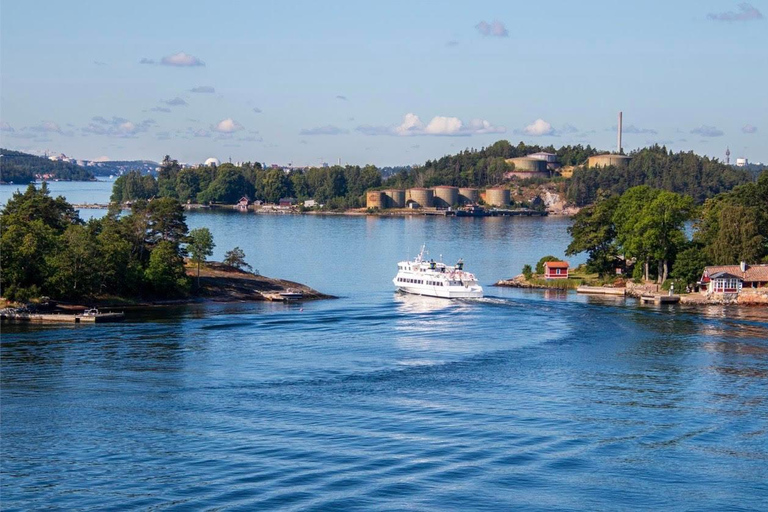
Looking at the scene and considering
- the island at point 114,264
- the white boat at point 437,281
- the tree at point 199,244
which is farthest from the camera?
the tree at point 199,244

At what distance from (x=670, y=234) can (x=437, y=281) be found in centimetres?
1869

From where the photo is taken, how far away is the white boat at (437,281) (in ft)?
231

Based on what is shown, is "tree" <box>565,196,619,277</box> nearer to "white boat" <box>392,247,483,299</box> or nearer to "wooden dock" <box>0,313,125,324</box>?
"white boat" <box>392,247,483,299</box>

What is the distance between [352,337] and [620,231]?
35.6m

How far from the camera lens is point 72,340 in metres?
49.5

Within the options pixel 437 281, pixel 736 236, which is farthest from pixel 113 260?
pixel 736 236

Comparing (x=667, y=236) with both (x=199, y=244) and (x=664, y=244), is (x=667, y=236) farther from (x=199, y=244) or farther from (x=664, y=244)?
(x=199, y=244)

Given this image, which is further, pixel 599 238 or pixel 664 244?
pixel 599 238

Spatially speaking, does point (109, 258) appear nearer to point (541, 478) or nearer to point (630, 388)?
point (630, 388)

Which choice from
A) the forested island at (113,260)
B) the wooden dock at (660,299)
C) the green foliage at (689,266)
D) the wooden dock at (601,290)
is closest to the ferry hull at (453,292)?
the forested island at (113,260)

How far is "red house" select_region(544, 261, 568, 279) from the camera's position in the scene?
267 feet

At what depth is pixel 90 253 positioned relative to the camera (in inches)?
2443

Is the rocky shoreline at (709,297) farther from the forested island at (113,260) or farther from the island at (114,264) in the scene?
the forested island at (113,260)

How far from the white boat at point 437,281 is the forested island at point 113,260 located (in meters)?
7.48
